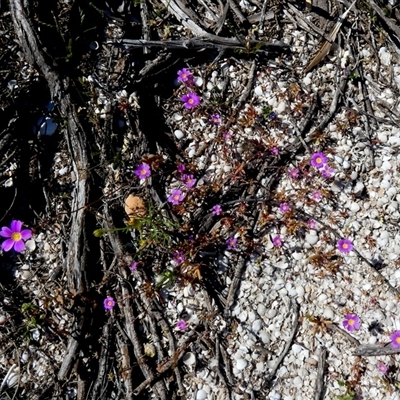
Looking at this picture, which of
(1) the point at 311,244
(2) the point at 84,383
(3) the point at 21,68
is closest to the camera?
(2) the point at 84,383

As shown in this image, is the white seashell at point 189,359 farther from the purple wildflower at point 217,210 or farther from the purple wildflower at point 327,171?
the purple wildflower at point 327,171

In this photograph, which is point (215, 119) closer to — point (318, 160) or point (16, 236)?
point (318, 160)

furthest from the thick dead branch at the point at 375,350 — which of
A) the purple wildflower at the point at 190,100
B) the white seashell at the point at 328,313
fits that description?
the purple wildflower at the point at 190,100

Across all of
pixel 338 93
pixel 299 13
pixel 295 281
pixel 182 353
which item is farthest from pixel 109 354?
pixel 299 13

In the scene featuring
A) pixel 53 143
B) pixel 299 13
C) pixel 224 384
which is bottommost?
pixel 224 384

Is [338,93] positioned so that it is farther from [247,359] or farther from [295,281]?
[247,359]

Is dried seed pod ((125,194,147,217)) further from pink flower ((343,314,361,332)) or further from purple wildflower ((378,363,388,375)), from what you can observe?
purple wildflower ((378,363,388,375))

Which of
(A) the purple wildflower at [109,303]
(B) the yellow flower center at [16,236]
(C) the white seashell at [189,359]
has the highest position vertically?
(B) the yellow flower center at [16,236]
